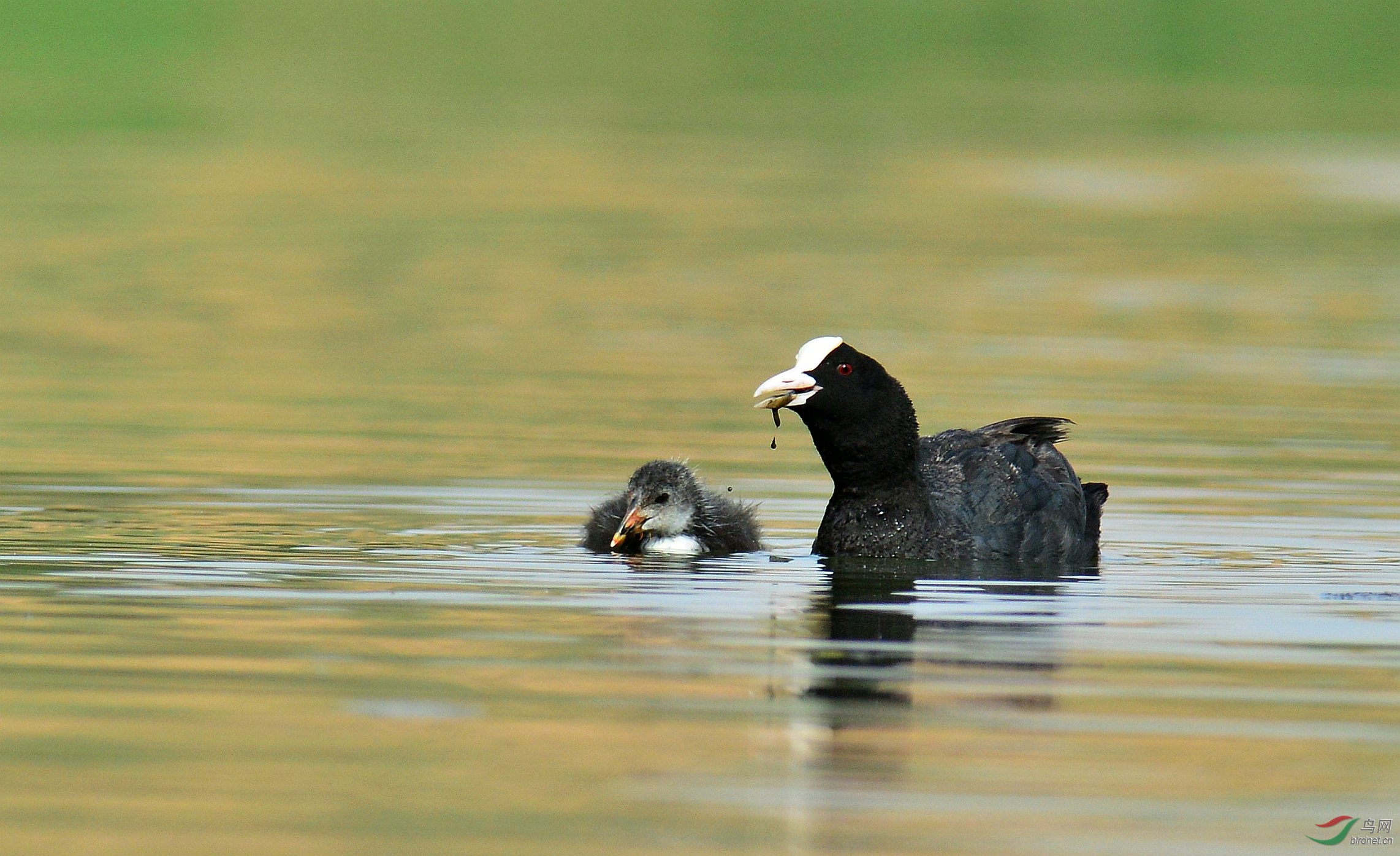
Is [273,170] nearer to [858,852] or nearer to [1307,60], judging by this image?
[858,852]

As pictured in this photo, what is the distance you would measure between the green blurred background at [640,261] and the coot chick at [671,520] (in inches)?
78.5

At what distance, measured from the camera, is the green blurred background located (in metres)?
16.6

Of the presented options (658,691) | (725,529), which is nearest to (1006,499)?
(725,529)

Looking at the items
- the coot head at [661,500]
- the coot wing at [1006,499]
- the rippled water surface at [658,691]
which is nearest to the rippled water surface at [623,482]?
the rippled water surface at [658,691]

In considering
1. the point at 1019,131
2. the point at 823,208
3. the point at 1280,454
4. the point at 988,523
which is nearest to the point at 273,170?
the point at 823,208

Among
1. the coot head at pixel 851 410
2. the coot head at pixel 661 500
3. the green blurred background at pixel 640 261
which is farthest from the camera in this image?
the green blurred background at pixel 640 261

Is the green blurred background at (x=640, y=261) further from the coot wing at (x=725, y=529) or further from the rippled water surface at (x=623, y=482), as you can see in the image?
the coot wing at (x=725, y=529)

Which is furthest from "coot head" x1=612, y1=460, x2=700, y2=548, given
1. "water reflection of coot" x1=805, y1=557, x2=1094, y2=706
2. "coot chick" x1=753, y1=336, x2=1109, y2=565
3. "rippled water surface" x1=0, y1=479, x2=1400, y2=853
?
"water reflection of coot" x1=805, y1=557, x2=1094, y2=706

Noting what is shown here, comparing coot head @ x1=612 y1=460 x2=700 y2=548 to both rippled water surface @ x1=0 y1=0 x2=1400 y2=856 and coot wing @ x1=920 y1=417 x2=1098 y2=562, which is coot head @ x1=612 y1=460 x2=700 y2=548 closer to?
rippled water surface @ x1=0 y1=0 x2=1400 y2=856

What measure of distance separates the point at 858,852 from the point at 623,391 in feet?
38.7

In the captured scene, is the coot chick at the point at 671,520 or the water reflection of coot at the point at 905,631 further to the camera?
the coot chick at the point at 671,520

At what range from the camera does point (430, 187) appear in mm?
35812

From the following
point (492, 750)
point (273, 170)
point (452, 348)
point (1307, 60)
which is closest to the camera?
point (492, 750)

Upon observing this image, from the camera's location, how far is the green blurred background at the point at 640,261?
54.6 feet
